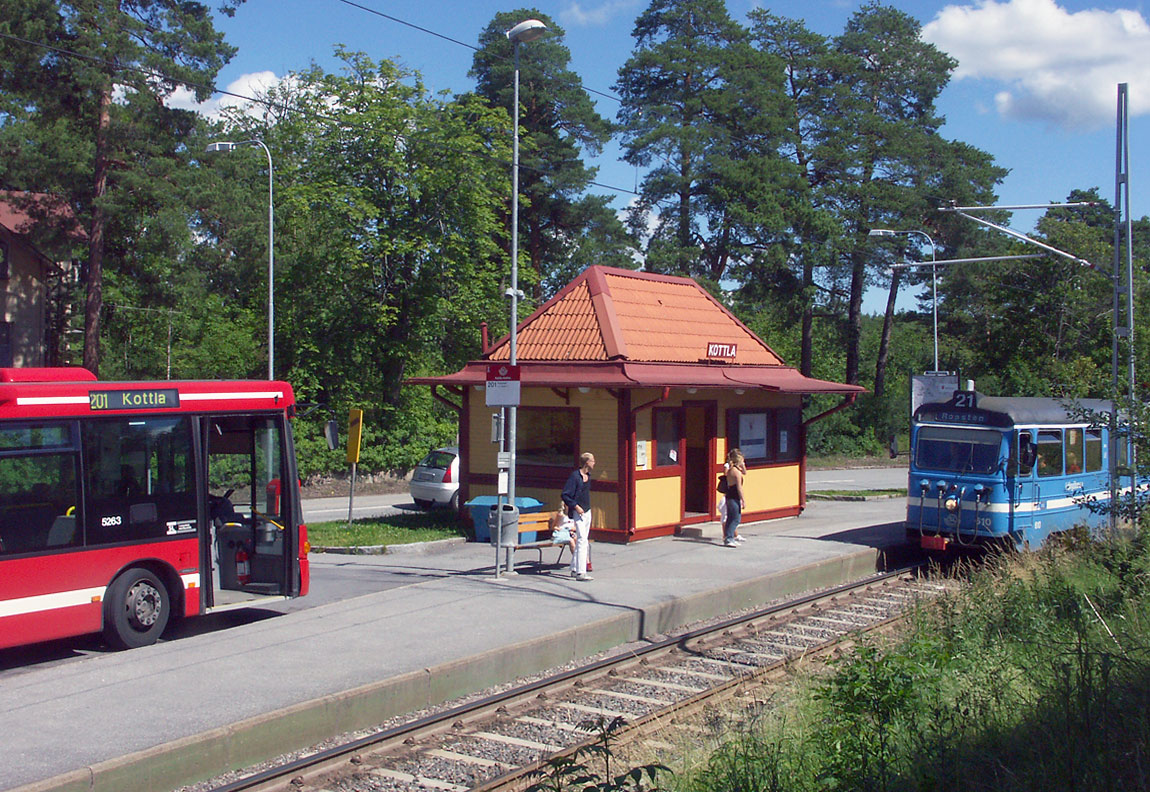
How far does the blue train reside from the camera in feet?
52.6

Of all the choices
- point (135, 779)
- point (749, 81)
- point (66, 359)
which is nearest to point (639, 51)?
point (749, 81)

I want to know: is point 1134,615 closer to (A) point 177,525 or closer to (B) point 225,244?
(A) point 177,525

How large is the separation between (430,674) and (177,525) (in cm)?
375

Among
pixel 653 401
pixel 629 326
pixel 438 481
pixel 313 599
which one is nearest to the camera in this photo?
pixel 313 599

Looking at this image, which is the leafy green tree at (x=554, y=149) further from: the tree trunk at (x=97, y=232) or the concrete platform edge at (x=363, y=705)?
the concrete platform edge at (x=363, y=705)

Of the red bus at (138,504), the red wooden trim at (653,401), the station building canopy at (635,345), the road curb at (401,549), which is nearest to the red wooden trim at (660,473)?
the red wooden trim at (653,401)

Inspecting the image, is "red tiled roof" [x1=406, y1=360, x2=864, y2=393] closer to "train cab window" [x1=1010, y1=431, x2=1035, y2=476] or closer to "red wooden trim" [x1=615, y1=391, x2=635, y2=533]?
"red wooden trim" [x1=615, y1=391, x2=635, y2=533]

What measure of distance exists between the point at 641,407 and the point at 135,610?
9.14 m

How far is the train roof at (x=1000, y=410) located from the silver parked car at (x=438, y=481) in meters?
11.2

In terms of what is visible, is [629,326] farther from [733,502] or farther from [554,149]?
[554,149]

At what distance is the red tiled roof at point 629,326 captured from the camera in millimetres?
19031

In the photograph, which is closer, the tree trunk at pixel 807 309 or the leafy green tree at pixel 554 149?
the leafy green tree at pixel 554 149

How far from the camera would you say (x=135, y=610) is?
10.6 m

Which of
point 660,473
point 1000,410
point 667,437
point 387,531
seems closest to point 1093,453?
point 1000,410
